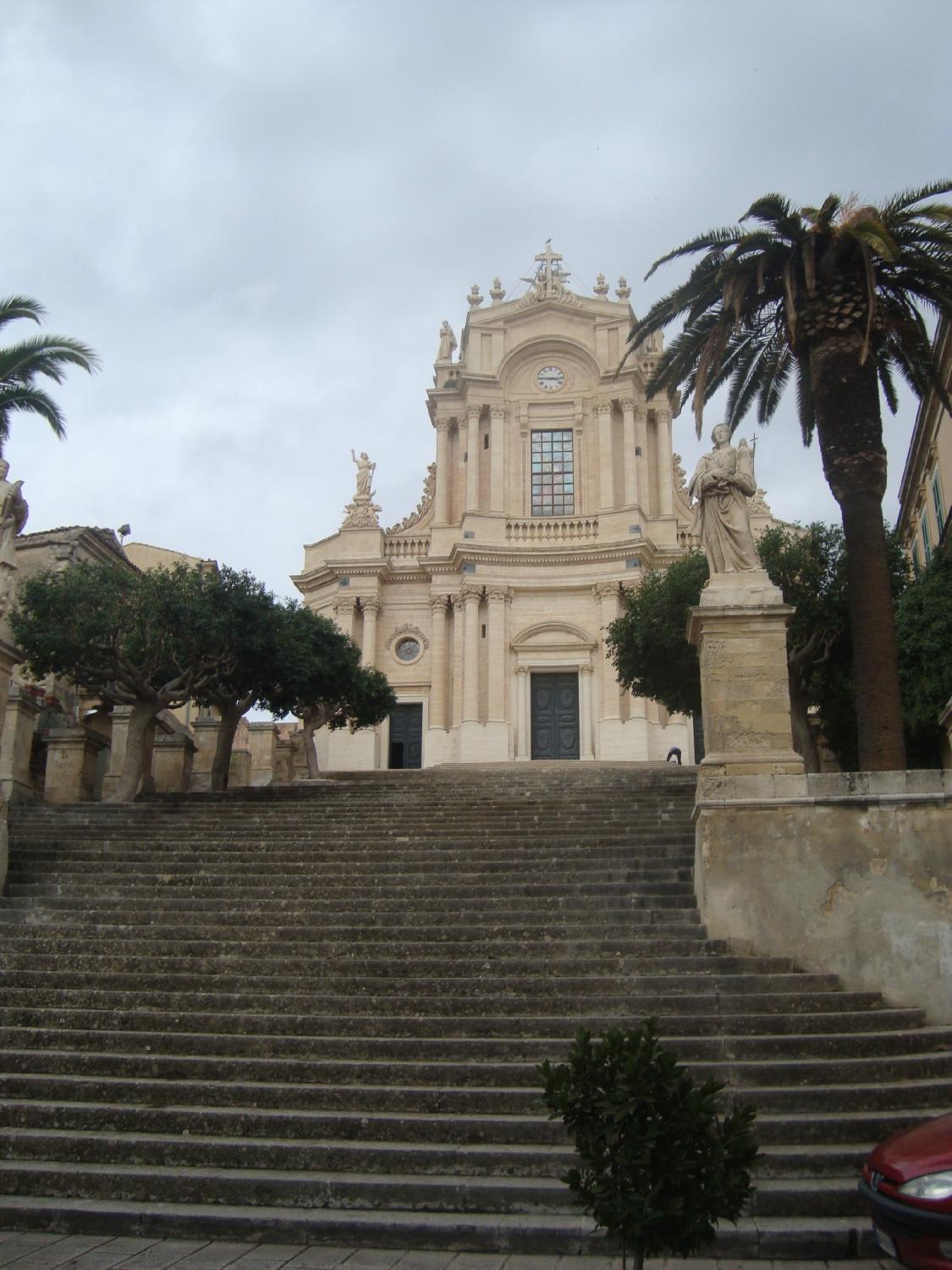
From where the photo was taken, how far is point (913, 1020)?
353 inches

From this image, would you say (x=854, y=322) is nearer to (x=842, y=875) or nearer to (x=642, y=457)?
(x=842, y=875)

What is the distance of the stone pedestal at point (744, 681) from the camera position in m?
10.8

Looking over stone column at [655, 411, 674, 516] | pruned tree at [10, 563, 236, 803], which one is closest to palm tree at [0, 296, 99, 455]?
pruned tree at [10, 563, 236, 803]

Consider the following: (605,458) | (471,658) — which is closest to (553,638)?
(471,658)

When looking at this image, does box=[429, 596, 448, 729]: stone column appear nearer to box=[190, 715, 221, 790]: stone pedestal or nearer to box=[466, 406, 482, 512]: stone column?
box=[466, 406, 482, 512]: stone column

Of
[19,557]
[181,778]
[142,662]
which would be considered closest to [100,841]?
[142,662]

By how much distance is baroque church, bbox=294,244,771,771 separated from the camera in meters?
32.5

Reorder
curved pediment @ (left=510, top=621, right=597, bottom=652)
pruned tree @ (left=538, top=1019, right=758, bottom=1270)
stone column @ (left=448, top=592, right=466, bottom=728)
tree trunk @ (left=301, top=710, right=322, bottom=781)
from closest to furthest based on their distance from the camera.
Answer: pruned tree @ (left=538, top=1019, right=758, bottom=1270) < tree trunk @ (left=301, top=710, right=322, bottom=781) < stone column @ (left=448, top=592, right=466, bottom=728) < curved pediment @ (left=510, top=621, right=597, bottom=652)

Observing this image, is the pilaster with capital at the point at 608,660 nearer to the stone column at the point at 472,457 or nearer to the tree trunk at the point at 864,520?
the stone column at the point at 472,457

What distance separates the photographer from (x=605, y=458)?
35031 millimetres

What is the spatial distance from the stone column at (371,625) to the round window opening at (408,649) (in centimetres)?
81

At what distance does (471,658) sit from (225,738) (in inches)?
431

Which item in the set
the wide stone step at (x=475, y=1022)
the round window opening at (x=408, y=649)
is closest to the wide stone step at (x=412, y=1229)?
the wide stone step at (x=475, y=1022)

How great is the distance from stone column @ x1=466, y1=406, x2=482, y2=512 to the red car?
29675 mm
